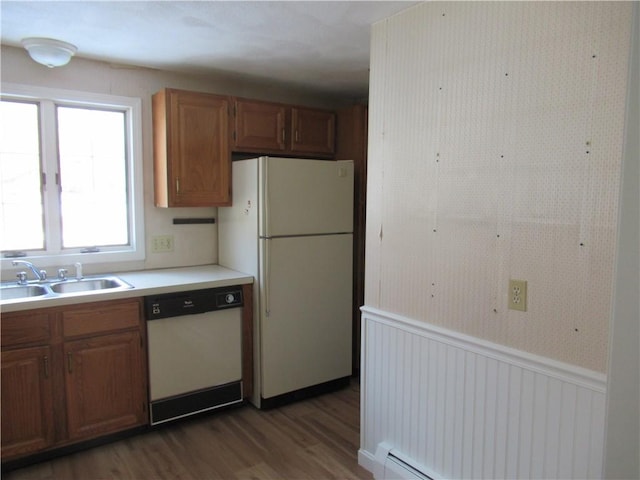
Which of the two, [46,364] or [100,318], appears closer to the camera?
[46,364]

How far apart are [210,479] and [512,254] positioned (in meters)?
1.80

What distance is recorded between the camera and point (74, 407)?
7.96 ft

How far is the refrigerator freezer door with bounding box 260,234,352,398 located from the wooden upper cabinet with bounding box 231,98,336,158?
76cm

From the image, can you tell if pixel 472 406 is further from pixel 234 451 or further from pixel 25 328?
pixel 25 328

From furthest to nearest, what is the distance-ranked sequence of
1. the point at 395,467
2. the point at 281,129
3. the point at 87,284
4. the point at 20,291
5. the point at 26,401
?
1. the point at 281,129
2. the point at 87,284
3. the point at 20,291
4. the point at 26,401
5. the point at 395,467

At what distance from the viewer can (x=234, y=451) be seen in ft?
8.27

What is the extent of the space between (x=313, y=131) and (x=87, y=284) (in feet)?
6.25

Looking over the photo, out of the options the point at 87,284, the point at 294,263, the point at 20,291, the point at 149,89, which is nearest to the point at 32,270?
the point at 20,291

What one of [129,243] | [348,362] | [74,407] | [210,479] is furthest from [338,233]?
[74,407]

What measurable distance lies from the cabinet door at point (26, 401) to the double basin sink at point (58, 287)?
1.14 ft

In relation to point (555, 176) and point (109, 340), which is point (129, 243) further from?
point (555, 176)

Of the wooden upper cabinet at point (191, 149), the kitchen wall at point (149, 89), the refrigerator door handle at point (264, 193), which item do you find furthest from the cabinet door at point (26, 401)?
the refrigerator door handle at point (264, 193)

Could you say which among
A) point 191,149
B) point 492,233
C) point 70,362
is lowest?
point 70,362

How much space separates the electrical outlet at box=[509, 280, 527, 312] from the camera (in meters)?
1.67
